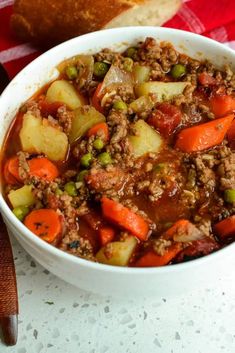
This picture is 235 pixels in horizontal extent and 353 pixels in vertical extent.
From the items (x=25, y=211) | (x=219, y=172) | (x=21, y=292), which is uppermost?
(x=219, y=172)

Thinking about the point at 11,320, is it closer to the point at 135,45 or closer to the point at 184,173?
the point at 184,173

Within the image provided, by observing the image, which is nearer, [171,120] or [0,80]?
[171,120]

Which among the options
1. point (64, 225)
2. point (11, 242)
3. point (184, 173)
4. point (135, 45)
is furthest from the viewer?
point (135, 45)

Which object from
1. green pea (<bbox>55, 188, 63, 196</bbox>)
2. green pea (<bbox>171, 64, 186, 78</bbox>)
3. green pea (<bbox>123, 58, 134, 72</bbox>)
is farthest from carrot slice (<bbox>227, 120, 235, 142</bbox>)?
green pea (<bbox>55, 188, 63, 196</bbox>)

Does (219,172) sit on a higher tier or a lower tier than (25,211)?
higher

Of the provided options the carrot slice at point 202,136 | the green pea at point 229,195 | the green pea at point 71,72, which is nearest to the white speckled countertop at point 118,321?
the green pea at point 229,195

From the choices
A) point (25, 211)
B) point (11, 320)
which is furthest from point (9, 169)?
point (11, 320)

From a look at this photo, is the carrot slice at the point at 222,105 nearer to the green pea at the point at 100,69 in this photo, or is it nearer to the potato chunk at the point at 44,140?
the green pea at the point at 100,69
